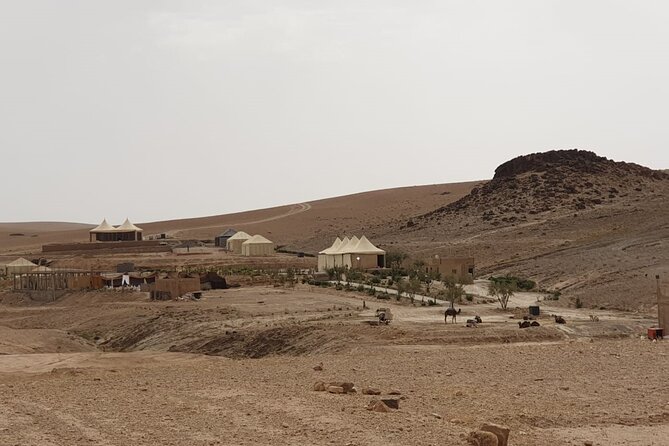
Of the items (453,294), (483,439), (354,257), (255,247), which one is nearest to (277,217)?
(255,247)

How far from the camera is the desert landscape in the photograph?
1165cm

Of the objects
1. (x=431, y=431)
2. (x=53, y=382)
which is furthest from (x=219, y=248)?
(x=431, y=431)

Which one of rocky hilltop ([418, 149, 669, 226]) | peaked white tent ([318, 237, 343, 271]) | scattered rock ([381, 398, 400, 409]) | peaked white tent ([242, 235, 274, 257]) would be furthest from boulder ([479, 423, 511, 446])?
rocky hilltop ([418, 149, 669, 226])

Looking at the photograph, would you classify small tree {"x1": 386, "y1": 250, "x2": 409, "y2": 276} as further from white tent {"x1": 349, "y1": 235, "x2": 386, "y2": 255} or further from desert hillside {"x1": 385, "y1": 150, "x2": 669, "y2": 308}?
desert hillside {"x1": 385, "y1": 150, "x2": 669, "y2": 308}

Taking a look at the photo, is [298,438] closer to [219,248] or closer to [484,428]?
[484,428]

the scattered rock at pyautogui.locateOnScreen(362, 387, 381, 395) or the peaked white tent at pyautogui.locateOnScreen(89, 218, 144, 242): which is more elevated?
the peaked white tent at pyautogui.locateOnScreen(89, 218, 144, 242)

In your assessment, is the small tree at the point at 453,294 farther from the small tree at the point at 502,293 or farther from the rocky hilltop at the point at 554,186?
the rocky hilltop at the point at 554,186

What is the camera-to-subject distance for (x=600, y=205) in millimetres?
79938

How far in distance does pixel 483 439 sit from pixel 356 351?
12.4 metres

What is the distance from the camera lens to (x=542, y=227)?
72.6 meters

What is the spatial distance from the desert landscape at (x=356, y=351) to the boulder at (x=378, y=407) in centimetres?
2

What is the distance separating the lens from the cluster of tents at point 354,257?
55.8 metres

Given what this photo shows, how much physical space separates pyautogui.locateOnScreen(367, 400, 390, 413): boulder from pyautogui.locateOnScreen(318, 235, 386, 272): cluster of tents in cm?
4231

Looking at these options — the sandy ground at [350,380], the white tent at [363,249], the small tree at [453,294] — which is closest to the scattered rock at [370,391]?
the sandy ground at [350,380]
